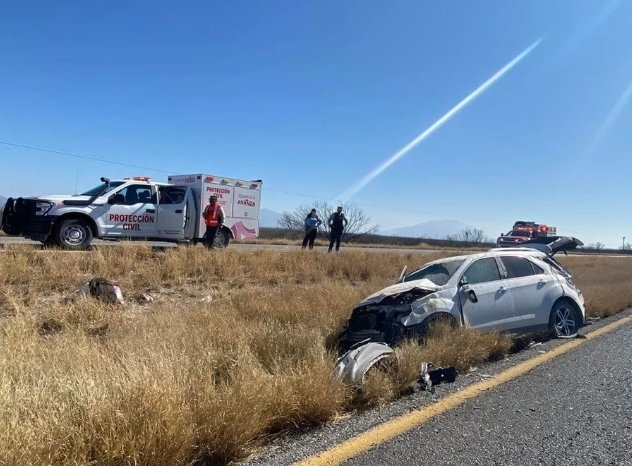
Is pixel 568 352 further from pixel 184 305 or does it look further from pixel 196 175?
pixel 196 175

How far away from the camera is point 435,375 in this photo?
4.82 meters

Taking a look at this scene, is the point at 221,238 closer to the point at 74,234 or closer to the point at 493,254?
the point at 74,234

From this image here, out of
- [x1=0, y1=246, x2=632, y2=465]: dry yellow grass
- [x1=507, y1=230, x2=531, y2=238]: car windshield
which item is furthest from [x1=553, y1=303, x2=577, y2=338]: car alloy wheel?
[x1=507, y1=230, x2=531, y2=238]: car windshield

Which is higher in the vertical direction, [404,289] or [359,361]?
[404,289]

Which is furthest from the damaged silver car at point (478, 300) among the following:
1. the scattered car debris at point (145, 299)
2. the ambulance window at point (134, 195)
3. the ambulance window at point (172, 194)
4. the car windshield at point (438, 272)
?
the ambulance window at point (172, 194)

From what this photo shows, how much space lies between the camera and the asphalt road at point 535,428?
10.3 ft

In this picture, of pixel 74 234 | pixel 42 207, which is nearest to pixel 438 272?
pixel 74 234

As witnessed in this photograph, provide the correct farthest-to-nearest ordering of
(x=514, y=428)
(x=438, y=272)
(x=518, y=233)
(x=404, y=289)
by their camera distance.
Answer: (x=518, y=233) → (x=438, y=272) → (x=404, y=289) → (x=514, y=428)

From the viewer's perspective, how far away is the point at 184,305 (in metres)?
8.53

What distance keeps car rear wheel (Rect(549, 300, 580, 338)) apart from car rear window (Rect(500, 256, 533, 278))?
650mm

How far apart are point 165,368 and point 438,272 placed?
457 cm

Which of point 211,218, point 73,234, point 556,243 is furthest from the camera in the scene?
point 211,218

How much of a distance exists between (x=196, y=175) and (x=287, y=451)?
13.6 meters

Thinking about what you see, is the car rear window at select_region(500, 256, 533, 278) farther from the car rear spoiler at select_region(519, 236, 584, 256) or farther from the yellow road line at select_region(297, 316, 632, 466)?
the car rear spoiler at select_region(519, 236, 584, 256)
